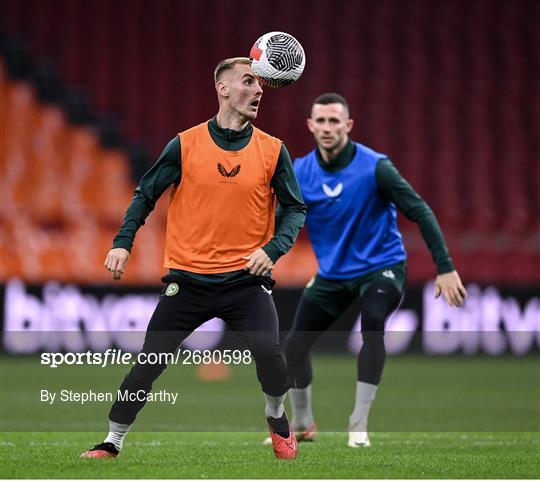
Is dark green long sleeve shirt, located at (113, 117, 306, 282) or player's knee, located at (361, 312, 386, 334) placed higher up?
dark green long sleeve shirt, located at (113, 117, 306, 282)

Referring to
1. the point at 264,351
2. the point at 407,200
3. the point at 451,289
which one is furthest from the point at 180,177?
the point at 407,200

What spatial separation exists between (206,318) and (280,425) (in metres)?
0.68

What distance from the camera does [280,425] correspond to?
6176mm

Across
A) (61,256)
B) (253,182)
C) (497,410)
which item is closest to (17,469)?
(253,182)

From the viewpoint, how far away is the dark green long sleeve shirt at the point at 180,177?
602 cm

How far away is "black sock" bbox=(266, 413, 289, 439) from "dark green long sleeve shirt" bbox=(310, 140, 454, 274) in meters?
1.39

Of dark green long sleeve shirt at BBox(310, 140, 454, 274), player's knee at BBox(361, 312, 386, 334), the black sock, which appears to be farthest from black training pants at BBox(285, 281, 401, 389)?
the black sock

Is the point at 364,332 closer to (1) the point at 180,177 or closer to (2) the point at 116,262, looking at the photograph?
(1) the point at 180,177

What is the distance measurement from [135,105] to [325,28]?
3.46 metres

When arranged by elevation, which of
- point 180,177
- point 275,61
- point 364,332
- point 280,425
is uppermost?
point 275,61

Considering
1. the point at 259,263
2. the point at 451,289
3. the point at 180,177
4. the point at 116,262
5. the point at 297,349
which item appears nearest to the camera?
the point at 116,262

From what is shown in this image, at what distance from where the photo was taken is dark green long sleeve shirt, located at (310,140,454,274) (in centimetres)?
705

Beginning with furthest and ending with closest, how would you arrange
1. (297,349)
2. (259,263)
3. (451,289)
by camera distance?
(297,349) → (451,289) → (259,263)

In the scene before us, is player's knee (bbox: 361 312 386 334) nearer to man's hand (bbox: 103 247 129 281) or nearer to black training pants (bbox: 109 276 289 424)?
black training pants (bbox: 109 276 289 424)
